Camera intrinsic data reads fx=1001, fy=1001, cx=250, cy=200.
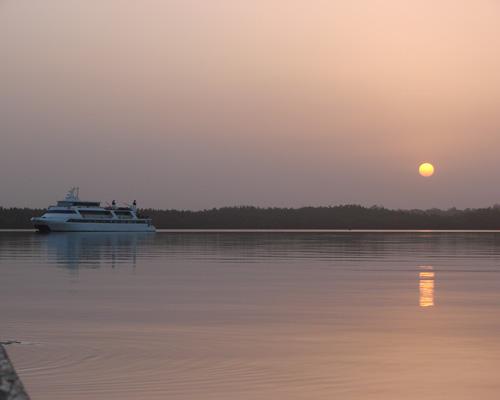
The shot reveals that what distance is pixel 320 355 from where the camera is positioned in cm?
1819

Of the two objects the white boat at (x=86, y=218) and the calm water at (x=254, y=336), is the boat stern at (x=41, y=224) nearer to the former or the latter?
the white boat at (x=86, y=218)

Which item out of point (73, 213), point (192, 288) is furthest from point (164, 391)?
point (73, 213)

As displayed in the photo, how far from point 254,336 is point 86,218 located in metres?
161

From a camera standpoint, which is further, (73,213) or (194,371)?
(73,213)

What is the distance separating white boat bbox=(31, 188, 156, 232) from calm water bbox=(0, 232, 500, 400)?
452 ft

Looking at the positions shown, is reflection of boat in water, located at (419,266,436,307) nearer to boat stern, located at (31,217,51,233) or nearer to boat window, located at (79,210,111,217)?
boat stern, located at (31,217,51,233)

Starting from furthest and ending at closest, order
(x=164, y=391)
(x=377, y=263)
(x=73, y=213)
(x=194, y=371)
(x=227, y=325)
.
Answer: (x=73, y=213), (x=377, y=263), (x=227, y=325), (x=194, y=371), (x=164, y=391)

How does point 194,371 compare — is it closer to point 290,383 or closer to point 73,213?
point 290,383

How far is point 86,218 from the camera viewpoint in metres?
180

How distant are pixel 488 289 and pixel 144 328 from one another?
16.2 meters

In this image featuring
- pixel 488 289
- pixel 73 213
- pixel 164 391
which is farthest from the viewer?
pixel 73 213

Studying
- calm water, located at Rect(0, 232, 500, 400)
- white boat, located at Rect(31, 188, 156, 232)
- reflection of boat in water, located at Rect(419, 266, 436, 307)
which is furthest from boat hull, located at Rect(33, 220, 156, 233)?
calm water, located at Rect(0, 232, 500, 400)

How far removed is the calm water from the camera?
596 inches

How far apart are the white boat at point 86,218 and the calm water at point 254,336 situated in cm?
13765
